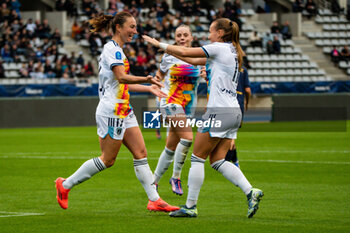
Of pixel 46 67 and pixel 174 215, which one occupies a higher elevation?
pixel 174 215

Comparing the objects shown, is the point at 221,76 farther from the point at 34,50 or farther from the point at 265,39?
the point at 265,39

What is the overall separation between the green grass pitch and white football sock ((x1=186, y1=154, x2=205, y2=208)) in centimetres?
27

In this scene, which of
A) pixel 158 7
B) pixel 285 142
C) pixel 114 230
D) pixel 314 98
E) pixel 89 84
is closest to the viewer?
pixel 114 230

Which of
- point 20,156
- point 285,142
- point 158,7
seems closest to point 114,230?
point 20,156

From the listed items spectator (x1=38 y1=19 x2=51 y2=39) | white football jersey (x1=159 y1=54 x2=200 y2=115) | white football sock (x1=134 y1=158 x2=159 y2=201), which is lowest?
spectator (x1=38 y1=19 x2=51 y2=39)

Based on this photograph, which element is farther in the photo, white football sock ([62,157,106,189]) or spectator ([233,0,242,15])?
spectator ([233,0,242,15])

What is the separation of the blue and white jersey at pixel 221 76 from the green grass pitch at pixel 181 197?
4.24 feet

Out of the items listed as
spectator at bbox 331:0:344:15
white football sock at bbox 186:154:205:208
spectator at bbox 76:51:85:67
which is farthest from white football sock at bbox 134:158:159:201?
spectator at bbox 331:0:344:15

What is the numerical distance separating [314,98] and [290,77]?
16.7 feet

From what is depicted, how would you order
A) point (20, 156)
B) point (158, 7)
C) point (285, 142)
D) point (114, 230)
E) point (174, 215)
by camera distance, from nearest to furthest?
point (114, 230) → point (174, 215) → point (20, 156) → point (285, 142) → point (158, 7)

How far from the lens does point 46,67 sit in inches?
1219

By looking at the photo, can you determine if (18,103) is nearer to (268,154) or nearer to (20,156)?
(20,156)

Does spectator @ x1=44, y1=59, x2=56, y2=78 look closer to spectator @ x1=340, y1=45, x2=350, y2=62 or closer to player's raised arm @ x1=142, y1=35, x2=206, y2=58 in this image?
spectator @ x1=340, y1=45, x2=350, y2=62

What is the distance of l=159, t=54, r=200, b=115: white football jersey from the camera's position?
1089 cm
